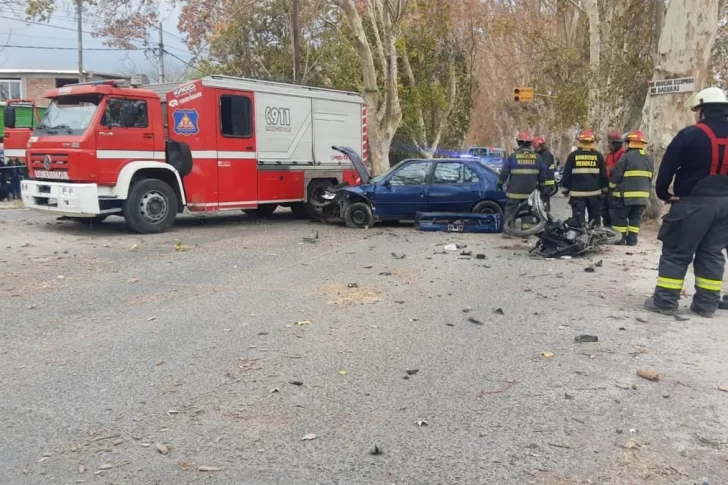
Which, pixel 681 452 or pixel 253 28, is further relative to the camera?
pixel 253 28

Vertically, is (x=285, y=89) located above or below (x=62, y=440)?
above

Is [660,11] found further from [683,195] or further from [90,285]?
[90,285]

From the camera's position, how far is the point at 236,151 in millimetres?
12688

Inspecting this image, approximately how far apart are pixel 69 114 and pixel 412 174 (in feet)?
21.3

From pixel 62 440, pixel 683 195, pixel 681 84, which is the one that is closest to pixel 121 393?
pixel 62 440

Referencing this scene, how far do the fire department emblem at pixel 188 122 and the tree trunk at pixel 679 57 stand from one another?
361 inches

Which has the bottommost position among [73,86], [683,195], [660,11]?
[683,195]

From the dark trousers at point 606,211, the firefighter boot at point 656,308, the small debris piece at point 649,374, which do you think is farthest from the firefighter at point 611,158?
the small debris piece at point 649,374

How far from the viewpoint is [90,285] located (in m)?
7.44

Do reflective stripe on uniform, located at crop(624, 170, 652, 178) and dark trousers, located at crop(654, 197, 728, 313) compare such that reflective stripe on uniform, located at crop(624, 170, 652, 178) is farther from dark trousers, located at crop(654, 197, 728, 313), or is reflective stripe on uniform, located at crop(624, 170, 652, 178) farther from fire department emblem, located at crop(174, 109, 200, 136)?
fire department emblem, located at crop(174, 109, 200, 136)

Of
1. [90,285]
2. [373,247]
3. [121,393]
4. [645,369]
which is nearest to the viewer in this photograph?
[121,393]

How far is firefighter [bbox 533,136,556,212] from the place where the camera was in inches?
430

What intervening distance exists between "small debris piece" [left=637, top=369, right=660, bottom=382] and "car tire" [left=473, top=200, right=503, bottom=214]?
7.99 metres

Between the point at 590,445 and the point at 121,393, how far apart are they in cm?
293
